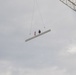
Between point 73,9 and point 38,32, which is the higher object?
point 73,9

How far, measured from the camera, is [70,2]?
9562 centimetres

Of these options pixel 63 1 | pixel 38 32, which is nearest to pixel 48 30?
pixel 38 32

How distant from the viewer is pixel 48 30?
79.1m

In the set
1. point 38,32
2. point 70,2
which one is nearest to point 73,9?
point 70,2

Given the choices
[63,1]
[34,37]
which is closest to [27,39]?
[34,37]

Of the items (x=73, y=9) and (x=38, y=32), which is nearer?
(x=38, y=32)

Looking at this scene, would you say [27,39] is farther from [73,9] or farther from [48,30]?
[73,9]

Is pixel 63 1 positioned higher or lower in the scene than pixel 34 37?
higher

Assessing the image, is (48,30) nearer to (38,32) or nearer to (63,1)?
(38,32)

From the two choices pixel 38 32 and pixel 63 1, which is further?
pixel 63 1

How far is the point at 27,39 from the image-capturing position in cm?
8225

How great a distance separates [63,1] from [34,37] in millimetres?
18486

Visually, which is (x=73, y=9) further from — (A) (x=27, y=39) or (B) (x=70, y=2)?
(A) (x=27, y=39)

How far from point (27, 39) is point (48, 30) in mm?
6127
